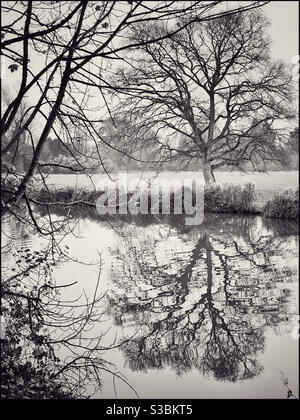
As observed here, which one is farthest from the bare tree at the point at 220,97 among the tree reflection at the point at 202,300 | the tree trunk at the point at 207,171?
the tree reflection at the point at 202,300

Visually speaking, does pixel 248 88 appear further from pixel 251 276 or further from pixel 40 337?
pixel 40 337

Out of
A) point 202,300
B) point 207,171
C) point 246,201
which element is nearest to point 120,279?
point 202,300

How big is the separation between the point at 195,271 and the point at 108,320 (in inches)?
124

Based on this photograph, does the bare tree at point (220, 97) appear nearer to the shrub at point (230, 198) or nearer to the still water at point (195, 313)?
the shrub at point (230, 198)

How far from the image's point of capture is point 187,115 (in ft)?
67.5

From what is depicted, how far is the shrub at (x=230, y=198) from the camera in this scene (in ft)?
57.9

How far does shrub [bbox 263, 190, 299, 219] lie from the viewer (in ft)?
49.4

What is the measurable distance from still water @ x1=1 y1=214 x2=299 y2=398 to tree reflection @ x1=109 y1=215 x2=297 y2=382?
1 cm

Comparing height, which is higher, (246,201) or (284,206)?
(246,201)

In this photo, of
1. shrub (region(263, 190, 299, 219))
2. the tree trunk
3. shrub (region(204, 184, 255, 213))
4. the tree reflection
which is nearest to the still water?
the tree reflection

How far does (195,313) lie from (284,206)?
1071cm

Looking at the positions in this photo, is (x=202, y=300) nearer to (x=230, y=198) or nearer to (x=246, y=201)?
(x=246, y=201)

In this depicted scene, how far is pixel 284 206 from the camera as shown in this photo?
15.4 m

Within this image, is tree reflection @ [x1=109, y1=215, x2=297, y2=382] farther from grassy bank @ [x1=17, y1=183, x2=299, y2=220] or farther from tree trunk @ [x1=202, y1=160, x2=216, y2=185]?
tree trunk @ [x1=202, y1=160, x2=216, y2=185]
